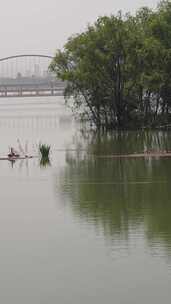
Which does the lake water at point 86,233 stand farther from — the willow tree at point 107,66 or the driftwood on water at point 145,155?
the willow tree at point 107,66

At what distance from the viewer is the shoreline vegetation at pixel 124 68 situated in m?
54.6

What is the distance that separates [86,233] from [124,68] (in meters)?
40.5

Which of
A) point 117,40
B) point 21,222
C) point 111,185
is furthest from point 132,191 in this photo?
point 117,40

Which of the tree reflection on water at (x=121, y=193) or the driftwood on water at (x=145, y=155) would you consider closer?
the tree reflection on water at (x=121, y=193)

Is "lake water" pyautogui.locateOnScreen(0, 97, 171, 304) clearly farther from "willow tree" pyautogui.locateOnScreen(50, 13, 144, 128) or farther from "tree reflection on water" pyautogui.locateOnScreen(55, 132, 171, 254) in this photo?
"willow tree" pyautogui.locateOnScreen(50, 13, 144, 128)

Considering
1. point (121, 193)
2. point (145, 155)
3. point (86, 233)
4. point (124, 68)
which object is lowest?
point (145, 155)

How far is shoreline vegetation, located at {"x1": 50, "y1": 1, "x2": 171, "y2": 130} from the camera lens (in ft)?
179

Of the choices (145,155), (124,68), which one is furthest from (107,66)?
(145,155)

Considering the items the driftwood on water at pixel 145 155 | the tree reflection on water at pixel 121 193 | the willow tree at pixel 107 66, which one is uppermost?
the willow tree at pixel 107 66

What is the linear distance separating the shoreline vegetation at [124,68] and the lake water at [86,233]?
25508 millimetres

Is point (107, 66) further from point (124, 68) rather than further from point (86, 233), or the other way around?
point (86, 233)

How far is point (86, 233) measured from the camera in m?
16.1

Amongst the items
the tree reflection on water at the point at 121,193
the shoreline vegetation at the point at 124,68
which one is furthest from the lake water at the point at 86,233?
the shoreline vegetation at the point at 124,68

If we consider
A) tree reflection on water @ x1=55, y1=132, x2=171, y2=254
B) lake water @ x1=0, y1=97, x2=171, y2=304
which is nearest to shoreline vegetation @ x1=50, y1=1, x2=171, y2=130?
tree reflection on water @ x1=55, y1=132, x2=171, y2=254
